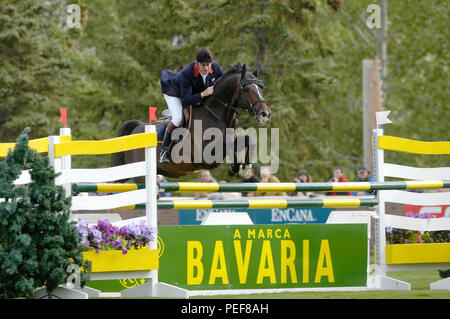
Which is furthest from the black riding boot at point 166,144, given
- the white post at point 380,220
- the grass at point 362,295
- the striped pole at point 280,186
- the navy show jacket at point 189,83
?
the white post at point 380,220

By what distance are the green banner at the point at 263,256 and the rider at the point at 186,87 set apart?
1.57 metres

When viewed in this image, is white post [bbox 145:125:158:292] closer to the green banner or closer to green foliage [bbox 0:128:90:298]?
the green banner

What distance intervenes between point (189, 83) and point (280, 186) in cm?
189

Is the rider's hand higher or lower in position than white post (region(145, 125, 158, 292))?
higher

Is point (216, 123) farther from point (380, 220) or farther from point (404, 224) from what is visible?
point (404, 224)

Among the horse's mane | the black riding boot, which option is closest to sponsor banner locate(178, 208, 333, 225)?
the black riding boot

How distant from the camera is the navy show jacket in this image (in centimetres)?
757

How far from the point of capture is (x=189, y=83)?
25.2 feet

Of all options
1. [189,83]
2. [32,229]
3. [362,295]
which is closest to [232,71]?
[189,83]

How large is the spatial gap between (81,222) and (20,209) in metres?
0.66

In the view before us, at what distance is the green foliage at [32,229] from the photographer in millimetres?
4953

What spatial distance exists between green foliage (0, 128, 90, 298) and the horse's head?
93.5 inches
